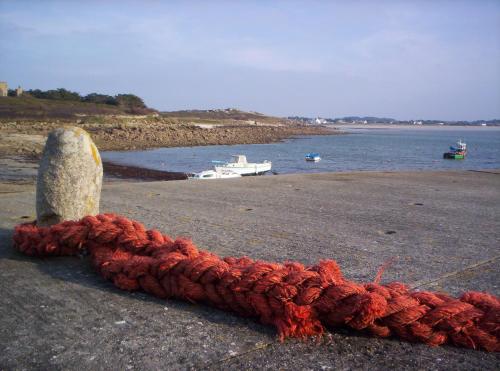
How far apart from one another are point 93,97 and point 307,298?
98.7m

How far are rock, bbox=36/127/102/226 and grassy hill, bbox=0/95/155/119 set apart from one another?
59.7m

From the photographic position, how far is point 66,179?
4766 mm

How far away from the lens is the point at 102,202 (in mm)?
7480

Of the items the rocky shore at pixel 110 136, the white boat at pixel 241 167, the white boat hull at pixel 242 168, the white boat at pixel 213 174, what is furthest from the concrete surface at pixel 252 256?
the rocky shore at pixel 110 136

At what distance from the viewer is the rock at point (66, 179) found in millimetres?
4734

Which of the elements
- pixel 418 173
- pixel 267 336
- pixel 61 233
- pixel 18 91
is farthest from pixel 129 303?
pixel 18 91

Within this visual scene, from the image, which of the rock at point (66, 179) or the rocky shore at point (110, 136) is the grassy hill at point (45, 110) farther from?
the rock at point (66, 179)

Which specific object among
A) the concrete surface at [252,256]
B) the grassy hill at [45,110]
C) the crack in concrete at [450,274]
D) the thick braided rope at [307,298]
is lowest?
the concrete surface at [252,256]

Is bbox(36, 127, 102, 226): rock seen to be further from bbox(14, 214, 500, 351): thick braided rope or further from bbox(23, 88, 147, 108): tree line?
bbox(23, 88, 147, 108): tree line

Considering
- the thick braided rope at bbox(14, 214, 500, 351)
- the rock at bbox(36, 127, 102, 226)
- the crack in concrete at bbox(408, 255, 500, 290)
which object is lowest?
the crack in concrete at bbox(408, 255, 500, 290)

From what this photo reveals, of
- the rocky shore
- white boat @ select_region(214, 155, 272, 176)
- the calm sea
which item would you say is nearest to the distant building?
the rocky shore

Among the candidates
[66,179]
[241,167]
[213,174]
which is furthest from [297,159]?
[66,179]

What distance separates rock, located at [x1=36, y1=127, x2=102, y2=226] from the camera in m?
4.73

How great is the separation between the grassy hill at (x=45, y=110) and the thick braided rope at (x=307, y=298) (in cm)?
6183
